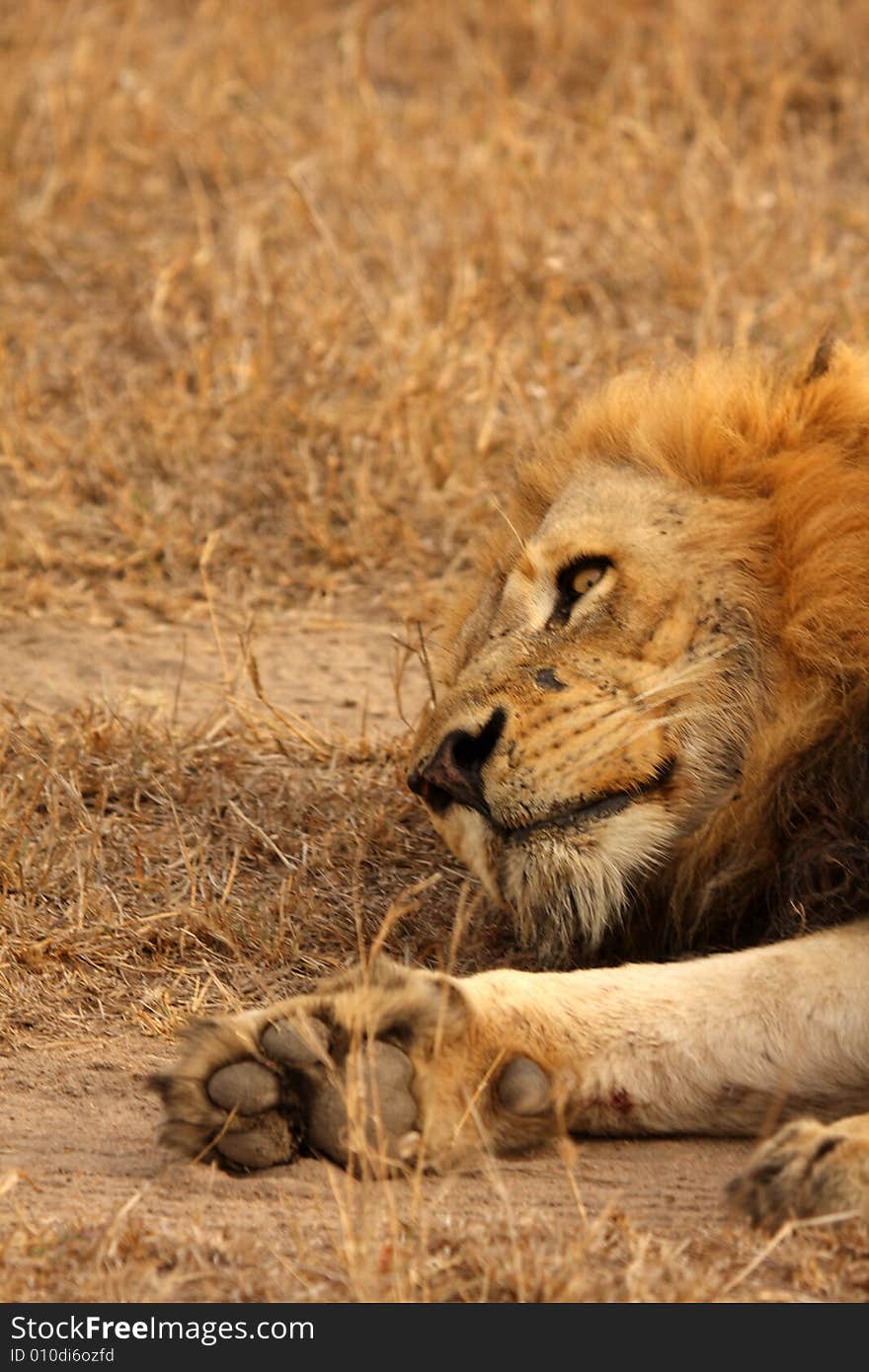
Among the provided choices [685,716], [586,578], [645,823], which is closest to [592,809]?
[645,823]

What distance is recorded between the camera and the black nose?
326 centimetres

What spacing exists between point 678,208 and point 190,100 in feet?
6.82

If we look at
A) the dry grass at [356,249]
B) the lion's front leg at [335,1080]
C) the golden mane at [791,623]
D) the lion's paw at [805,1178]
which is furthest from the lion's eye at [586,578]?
the dry grass at [356,249]

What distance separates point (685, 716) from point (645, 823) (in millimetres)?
182

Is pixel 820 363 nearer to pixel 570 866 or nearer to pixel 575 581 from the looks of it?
Result: pixel 575 581

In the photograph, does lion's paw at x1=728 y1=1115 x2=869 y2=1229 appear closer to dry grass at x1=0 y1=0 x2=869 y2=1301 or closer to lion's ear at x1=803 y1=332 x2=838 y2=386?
dry grass at x1=0 y1=0 x2=869 y2=1301

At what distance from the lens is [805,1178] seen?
101 inches

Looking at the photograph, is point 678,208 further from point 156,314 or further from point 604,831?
point 604,831

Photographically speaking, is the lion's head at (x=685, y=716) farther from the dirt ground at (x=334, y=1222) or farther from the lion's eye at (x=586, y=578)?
the dirt ground at (x=334, y=1222)

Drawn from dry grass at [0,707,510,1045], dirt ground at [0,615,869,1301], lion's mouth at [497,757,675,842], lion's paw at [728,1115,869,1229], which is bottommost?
dry grass at [0,707,510,1045]

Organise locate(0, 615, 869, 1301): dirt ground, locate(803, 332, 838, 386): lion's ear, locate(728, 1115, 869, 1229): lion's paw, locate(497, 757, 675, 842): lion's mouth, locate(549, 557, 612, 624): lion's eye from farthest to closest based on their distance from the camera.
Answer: locate(803, 332, 838, 386): lion's ear → locate(549, 557, 612, 624): lion's eye → locate(497, 757, 675, 842): lion's mouth → locate(728, 1115, 869, 1229): lion's paw → locate(0, 615, 869, 1301): dirt ground

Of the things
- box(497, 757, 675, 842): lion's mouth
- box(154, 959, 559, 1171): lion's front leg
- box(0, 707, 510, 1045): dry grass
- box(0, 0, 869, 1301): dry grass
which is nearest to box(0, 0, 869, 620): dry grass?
box(0, 0, 869, 1301): dry grass
